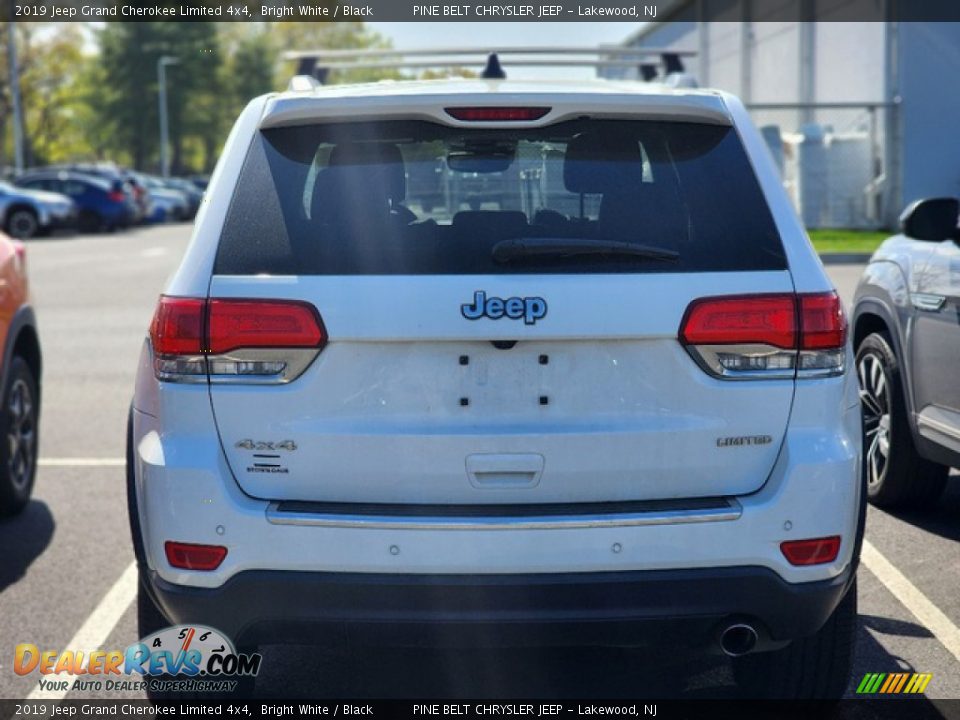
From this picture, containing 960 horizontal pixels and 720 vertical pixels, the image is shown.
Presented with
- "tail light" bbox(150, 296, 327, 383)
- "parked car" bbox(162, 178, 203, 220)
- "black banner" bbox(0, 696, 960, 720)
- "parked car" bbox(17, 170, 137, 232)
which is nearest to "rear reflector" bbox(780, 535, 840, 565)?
"black banner" bbox(0, 696, 960, 720)

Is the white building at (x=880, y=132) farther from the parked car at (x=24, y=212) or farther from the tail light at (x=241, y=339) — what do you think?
the tail light at (x=241, y=339)

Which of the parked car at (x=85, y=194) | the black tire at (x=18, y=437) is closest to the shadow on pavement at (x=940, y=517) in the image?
the black tire at (x=18, y=437)

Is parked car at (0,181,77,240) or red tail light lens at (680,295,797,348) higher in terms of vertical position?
red tail light lens at (680,295,797,348)

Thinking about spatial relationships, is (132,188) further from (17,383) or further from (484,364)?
(484,364)

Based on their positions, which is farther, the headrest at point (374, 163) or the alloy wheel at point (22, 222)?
the alloy wheel at point (22, 222)

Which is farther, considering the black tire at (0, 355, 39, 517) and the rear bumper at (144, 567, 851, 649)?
the black tire at (0, 355, 39, 517)

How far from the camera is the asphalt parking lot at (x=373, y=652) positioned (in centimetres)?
441

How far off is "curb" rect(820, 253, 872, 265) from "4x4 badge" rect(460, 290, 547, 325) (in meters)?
19.3

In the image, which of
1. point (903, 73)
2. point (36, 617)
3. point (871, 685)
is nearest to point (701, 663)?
point (871, 685)

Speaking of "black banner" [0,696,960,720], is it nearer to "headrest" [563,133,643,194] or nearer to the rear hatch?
the rear hatch

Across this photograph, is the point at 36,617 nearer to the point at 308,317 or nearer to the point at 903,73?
the point at 308,317

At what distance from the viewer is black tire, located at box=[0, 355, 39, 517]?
647 centimetres

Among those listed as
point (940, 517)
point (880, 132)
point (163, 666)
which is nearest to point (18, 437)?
point (163, 666)

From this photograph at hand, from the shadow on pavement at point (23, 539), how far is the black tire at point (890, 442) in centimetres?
372
